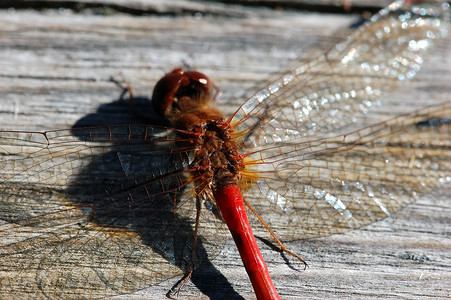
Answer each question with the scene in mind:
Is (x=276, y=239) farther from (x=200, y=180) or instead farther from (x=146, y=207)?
(x=146, y=207)

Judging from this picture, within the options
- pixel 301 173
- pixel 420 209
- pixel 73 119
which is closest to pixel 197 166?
pixel 301 173

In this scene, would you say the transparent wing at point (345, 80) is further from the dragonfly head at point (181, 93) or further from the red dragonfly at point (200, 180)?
the dragonfly head at point (181, 93)

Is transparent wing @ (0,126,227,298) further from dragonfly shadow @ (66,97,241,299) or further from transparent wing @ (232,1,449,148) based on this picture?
transparent wing @ (232,1,449,148)

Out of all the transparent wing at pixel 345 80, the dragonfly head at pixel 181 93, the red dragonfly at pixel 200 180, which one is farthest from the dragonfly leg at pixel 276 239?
the dragonfly head at pixel 181 93

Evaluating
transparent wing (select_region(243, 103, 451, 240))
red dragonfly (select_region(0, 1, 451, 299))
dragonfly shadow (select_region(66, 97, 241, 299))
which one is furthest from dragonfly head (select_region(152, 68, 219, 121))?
transparent wing (select_region(243, 103, 451, 240))

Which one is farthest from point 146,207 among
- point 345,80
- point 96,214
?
point 345,80

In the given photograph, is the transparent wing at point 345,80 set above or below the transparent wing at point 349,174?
above
